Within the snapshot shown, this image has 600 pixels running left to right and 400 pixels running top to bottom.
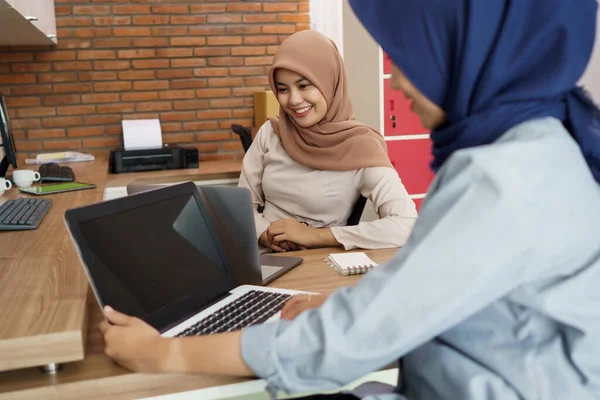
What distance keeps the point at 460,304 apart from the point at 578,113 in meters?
0.35

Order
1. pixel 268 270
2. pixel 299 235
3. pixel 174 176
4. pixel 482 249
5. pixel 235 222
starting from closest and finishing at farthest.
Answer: pixel 482 249 < pixel 235 222 < pixel 268 270 < pixel 299 235 < pixel 174 176

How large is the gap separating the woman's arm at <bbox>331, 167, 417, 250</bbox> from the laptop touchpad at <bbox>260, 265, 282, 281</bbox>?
0.31 m

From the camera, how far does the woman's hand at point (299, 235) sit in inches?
73.9

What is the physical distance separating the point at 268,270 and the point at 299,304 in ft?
1.22

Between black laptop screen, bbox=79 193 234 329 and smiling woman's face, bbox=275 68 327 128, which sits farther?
smiling woman's face, bbox=275 68 327 128

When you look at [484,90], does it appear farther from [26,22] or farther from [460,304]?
[26,22]

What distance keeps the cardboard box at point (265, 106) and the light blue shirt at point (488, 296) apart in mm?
3119

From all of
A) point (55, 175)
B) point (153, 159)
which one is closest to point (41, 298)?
point (55, 175)

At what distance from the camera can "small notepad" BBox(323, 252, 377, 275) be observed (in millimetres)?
1510

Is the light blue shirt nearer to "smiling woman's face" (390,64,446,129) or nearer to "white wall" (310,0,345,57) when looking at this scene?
"smiling woman's face" (390,64,446,129)

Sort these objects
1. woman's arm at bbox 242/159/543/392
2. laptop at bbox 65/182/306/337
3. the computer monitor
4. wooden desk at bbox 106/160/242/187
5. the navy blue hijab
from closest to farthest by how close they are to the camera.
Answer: woman's arm at bbox 242/159/543/392, the navy blue hijab, laptop at bbox 65/182/306/337, the computer monitor, wooden desk at bbox 106/160/242/187

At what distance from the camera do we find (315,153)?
2248 millimetres

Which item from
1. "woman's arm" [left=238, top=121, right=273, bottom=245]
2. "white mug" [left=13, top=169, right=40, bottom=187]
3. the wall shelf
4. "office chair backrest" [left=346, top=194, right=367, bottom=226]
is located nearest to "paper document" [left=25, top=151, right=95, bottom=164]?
the wall shelf

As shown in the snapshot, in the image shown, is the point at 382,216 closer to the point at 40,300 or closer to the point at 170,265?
the point at 170,265
